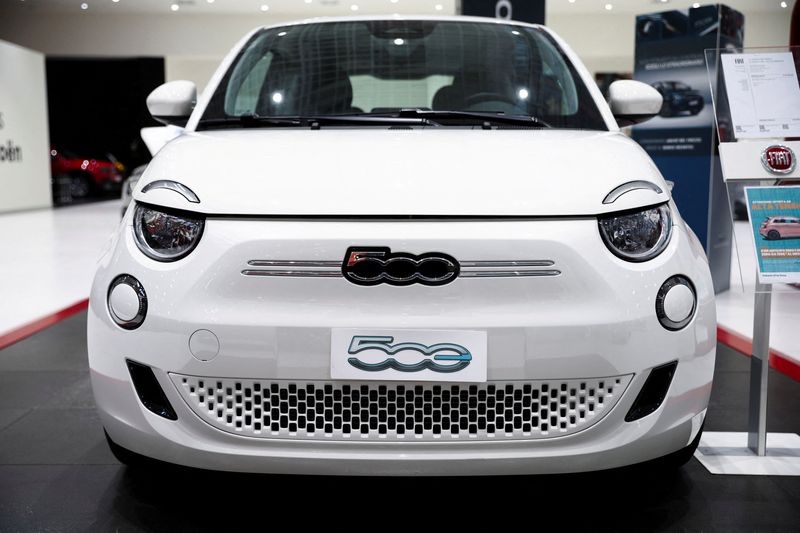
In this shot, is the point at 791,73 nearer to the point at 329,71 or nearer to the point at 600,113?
the point at 600,113

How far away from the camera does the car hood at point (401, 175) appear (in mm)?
1505

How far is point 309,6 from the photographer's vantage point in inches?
613

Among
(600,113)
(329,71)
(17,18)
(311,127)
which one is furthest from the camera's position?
(17,18)

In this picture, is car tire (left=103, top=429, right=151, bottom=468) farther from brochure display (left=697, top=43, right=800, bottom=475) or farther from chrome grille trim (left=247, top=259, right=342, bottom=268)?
brochure display (left=697, top=43, right=800, bottom=475)

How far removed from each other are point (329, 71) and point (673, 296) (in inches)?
53.1

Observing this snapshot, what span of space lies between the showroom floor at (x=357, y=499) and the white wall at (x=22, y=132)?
1200cm

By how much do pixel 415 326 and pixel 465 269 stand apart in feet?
0.48

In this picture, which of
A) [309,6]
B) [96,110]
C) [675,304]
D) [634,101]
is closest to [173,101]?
[634,101]

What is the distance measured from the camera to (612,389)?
1498mm

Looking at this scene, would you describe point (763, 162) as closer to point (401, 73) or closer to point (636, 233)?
point (636, 233)

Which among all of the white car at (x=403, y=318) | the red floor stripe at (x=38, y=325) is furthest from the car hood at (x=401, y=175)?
the red floor stripe at (x=38, y=325)

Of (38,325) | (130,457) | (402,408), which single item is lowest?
(38,325)

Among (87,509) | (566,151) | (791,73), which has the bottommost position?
(87,509)

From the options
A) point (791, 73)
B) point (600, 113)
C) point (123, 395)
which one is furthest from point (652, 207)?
point (123, 395)
